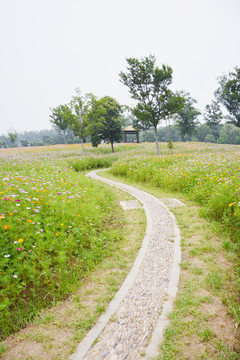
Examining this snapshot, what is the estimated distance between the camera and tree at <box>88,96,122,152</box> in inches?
977

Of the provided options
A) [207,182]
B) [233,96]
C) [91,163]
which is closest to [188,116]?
[233,96]

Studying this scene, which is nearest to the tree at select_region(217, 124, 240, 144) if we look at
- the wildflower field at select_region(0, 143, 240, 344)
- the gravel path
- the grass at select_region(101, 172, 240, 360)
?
the wildflower field at select_region(0, 143, 240, 344)

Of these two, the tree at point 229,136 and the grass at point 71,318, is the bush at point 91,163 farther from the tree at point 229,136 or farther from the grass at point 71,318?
the tree at point 229,136

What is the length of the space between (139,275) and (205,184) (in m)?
5.28

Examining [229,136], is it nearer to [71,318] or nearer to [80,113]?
[80,113]

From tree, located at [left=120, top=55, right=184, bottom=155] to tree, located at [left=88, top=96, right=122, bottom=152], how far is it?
5095 mm

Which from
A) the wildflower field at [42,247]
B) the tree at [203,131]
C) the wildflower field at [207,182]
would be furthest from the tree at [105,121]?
the tree at [203,131]

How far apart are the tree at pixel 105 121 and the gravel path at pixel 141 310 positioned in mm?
22042

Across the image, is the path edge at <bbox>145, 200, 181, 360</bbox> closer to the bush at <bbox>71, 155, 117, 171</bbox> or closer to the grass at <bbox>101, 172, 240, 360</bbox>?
the grass at <bbox>101, 172, 240, 360</bbox>

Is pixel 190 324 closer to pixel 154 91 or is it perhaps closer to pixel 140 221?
pixel 140 221

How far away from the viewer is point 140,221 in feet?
21.2

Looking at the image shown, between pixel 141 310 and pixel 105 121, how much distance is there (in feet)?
84.0

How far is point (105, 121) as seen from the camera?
2650 centimetres

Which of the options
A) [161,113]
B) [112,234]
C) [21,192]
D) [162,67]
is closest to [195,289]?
[112,234]
